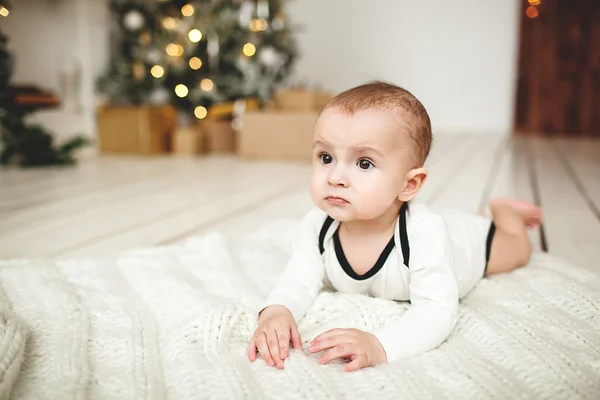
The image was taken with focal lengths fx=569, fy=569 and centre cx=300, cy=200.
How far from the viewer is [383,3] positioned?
5.35 meters

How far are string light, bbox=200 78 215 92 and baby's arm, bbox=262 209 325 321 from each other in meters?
2.79

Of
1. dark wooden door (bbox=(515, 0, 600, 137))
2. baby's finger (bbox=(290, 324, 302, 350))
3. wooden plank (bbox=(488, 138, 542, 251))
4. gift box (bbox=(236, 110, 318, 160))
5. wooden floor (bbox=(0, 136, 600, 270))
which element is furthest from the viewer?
dark wooden door (bbox=(515, 0, 600, 137))

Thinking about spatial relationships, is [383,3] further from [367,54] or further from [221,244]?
A: [221,244]

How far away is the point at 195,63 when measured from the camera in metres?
3.52

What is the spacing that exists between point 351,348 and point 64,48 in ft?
11.3

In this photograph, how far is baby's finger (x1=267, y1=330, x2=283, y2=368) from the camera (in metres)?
0.70

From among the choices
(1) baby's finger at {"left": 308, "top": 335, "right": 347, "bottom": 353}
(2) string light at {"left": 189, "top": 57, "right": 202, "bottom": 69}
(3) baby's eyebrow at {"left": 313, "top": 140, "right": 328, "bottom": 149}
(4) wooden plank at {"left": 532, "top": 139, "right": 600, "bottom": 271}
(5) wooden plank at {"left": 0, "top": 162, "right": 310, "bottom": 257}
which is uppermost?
(2) string light at {"left": 189, "top": 57, "right": 202, "bottom": 69}

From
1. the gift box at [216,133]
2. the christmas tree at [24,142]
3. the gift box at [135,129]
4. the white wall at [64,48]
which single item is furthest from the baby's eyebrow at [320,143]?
the white wall at [64,48]

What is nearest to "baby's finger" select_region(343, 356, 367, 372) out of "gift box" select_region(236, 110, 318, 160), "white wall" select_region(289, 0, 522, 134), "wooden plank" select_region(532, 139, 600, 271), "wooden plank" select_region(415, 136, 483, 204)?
"wooden plank" select_region(532, 139, 600, 271)

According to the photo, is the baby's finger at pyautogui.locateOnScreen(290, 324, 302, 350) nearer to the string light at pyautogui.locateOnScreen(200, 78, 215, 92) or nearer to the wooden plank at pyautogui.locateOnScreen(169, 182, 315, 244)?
the wooden plank at pyautogui.locateOnScreen(169, 182, 315, 244)

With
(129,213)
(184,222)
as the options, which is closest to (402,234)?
(184,222)

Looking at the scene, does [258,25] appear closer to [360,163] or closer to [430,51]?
[430,51]

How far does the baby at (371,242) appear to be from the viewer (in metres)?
0.73

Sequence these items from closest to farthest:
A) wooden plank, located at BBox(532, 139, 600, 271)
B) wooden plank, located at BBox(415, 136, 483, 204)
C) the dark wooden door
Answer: wooden plank, located at BBox(532, 139, 600, 271) < wooden plank, located at BBox(415, 136, 483, 204) < the dark wooden door
